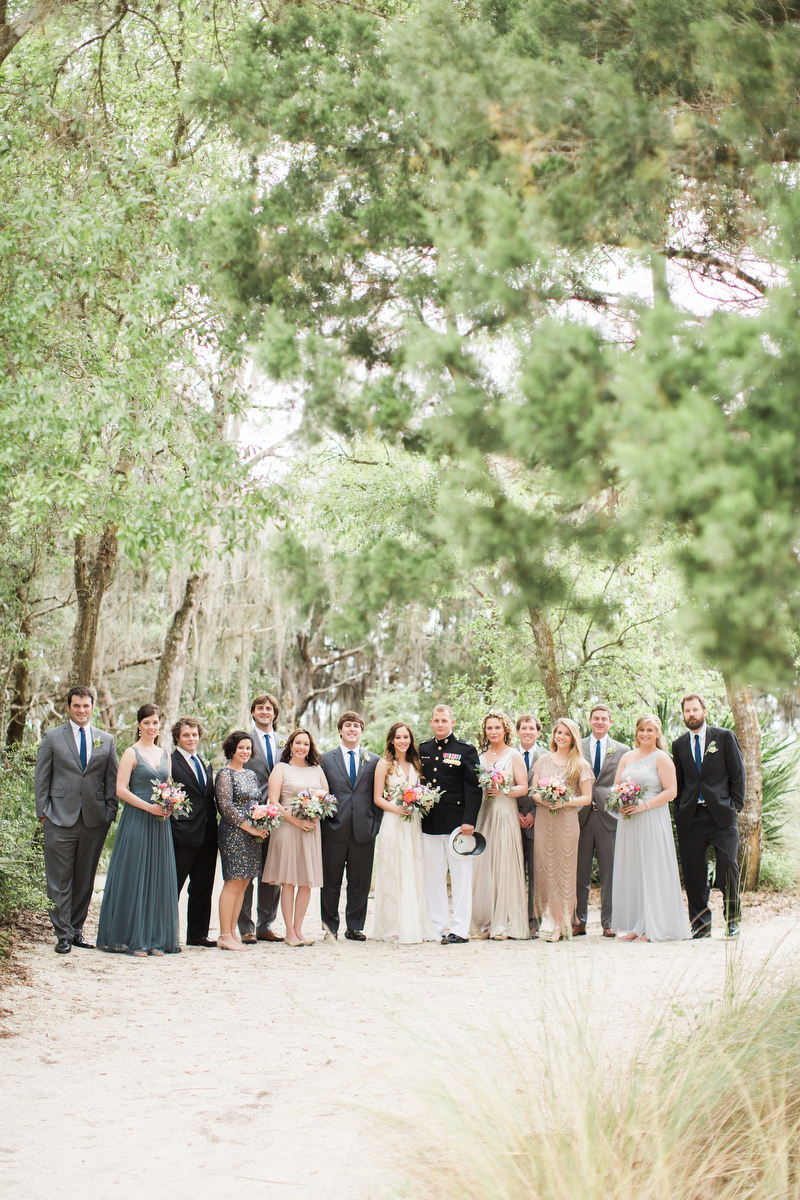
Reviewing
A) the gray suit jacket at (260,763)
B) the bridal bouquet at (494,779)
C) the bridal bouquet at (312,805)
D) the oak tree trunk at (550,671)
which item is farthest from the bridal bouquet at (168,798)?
the oak tree trunk at (550,671)

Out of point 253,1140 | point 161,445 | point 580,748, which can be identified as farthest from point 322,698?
point 253,1140

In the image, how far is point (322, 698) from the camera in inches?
937

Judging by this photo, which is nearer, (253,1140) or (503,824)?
(253,1140)

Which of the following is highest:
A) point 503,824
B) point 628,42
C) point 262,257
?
point 628,42

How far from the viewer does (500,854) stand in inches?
320

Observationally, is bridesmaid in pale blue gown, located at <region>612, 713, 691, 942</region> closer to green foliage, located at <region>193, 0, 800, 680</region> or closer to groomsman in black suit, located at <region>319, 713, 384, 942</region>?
groomsman in black suit, located at <region>319, 713, 384, 942</region>

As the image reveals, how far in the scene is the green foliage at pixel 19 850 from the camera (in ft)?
25.3

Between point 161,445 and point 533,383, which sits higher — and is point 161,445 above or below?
above

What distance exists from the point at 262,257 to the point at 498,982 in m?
4.60

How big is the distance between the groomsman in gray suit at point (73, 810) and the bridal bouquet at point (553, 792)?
11.2 ft

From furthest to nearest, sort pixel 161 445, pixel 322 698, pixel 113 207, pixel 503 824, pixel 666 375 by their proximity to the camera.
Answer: pixel 322 698 < pixel 161 445 < pixel 503 824 < pixel 113 207 < pixel 666 375

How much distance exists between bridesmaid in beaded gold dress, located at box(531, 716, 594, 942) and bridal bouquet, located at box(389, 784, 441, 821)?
846mm

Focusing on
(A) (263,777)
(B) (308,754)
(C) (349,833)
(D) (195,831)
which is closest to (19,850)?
(D) (195,831)

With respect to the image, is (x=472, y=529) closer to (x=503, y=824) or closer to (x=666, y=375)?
(x=666, y=375)
